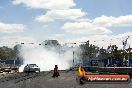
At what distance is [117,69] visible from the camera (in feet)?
132

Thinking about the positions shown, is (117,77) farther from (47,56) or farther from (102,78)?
(47,56)

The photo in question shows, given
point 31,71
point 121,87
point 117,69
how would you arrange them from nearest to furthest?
point 121,87
point 117,69
point 31,71

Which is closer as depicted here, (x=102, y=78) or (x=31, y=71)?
(x=102, y=78)

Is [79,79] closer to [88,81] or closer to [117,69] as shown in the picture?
[88,81]

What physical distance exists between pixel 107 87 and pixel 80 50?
158m

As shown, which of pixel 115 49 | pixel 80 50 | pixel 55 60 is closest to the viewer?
pixel 115 49

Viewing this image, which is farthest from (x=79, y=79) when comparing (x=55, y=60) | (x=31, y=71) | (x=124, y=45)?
(x=55, y=60)

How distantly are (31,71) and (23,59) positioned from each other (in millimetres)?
113973

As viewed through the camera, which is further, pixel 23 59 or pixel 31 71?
pixel 23 59

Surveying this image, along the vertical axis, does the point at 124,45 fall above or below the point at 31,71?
above

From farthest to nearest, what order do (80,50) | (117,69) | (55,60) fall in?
(80,50)
(55,60)
(117,69)

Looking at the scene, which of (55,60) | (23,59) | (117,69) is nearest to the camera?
(117,69)

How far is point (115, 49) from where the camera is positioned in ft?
373

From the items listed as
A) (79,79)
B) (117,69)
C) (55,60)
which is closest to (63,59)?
(55,60)
